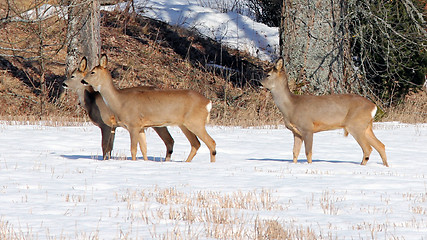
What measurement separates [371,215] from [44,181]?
3850 millimetres

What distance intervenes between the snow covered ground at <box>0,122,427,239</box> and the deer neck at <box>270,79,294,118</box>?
33.7 inches

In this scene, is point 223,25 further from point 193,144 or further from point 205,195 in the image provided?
point 205,195

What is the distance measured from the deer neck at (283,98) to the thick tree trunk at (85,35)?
8509 mm

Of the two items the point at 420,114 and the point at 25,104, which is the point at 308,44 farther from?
the point at 25,104

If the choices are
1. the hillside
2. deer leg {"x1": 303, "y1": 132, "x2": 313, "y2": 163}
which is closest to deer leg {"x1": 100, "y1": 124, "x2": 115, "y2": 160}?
deer leg {"x1": 303, "y1": 132, "x2": 313, "y2": 163}

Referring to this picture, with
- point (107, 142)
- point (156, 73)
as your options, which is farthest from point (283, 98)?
point (156, 73)

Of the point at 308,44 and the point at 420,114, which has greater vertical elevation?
the point at 308,44

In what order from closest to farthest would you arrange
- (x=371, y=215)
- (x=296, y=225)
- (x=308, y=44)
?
(x=296, y=225) < (x=371, y=215) < (x=308, y=44)

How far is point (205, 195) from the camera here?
725 cm

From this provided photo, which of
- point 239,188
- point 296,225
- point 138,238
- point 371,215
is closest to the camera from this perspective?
point 138,238

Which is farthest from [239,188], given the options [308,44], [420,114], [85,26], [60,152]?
[420,114]

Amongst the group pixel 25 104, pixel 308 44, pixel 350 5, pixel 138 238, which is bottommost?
pixel 138 238

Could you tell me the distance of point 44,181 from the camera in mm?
8258

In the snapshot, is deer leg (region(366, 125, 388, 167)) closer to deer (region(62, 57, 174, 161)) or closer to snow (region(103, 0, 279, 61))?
deer (region(62, 57, 174, 161))
